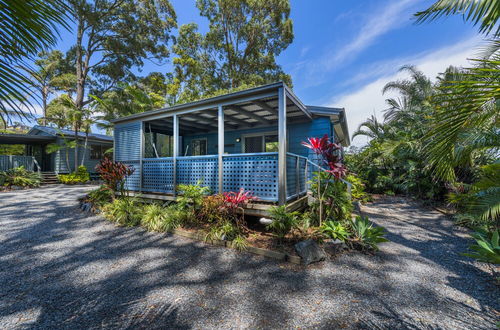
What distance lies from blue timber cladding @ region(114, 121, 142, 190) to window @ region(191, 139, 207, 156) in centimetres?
339

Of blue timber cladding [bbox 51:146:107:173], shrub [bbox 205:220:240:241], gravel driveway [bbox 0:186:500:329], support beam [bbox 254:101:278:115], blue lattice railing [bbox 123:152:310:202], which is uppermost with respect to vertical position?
support beam [bbox 254:101:278:115]

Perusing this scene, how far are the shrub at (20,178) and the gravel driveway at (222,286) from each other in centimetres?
1029

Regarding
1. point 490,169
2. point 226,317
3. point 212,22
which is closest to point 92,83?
point 212,22

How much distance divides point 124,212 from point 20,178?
1115 centimetres

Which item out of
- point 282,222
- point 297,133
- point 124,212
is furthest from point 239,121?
point 282,222

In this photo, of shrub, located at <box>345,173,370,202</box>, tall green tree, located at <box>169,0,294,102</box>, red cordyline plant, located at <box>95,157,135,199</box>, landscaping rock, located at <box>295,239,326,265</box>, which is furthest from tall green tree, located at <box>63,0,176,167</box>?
landscaping rock, located at <box>295,239,326,265</box>

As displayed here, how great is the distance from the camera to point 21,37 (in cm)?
100

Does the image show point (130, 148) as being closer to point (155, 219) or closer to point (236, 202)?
point (155, 219)

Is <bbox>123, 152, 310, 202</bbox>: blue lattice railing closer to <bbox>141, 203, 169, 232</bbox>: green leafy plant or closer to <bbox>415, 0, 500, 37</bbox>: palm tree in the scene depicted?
<bbox>141, 203, 169, 232</bbox>: green leafy plant

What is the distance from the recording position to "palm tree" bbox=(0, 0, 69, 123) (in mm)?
919

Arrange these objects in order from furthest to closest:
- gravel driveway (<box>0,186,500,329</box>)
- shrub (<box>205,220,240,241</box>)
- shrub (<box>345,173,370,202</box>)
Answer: shrub (<box>345,173,370,202</box>)
shrub (<box>205,220,240,241</box>)
gravel driveway (<box>0,186,500,329</box>)

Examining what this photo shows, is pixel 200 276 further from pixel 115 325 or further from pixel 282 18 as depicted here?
pixel 282 18

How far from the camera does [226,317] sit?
239 centimetres

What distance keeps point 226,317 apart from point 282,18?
69.6 ft
